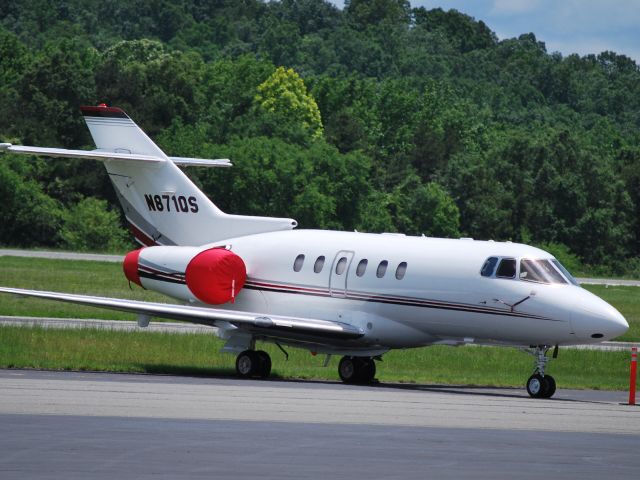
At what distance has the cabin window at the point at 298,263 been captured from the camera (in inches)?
1158

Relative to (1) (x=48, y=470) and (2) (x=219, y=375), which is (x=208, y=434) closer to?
(1) (x=48, y=470)

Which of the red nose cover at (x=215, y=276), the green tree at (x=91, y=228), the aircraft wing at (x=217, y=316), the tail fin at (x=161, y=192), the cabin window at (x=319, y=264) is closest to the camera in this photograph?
the aircraft wing at (x=217, y=316)

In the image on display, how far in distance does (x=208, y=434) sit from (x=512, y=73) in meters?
185

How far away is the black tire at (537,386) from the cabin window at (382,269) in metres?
3.84

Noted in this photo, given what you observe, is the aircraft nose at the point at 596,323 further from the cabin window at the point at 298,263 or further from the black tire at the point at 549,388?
the cabin window at the point at 298,263

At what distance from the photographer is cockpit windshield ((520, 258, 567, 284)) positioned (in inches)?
1029

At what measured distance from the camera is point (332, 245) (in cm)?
2917

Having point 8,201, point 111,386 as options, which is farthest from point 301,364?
point 8,201

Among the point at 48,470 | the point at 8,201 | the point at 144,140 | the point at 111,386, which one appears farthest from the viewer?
the point at 8,201

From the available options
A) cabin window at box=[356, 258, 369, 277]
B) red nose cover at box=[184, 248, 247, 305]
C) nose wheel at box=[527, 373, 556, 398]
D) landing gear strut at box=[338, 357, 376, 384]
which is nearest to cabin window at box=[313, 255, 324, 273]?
cabin window at box=[356, 258, 369, 277]

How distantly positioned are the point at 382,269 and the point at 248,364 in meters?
3.22

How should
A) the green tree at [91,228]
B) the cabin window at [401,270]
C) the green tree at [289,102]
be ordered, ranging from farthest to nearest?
the green tree at [289,102] < the green tree at [91,228] < the cabin window at [401,270]

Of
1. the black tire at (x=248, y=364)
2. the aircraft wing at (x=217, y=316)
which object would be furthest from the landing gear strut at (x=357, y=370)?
the black tire at (x=248, y=364)

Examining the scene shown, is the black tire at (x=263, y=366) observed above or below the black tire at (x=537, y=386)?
below
